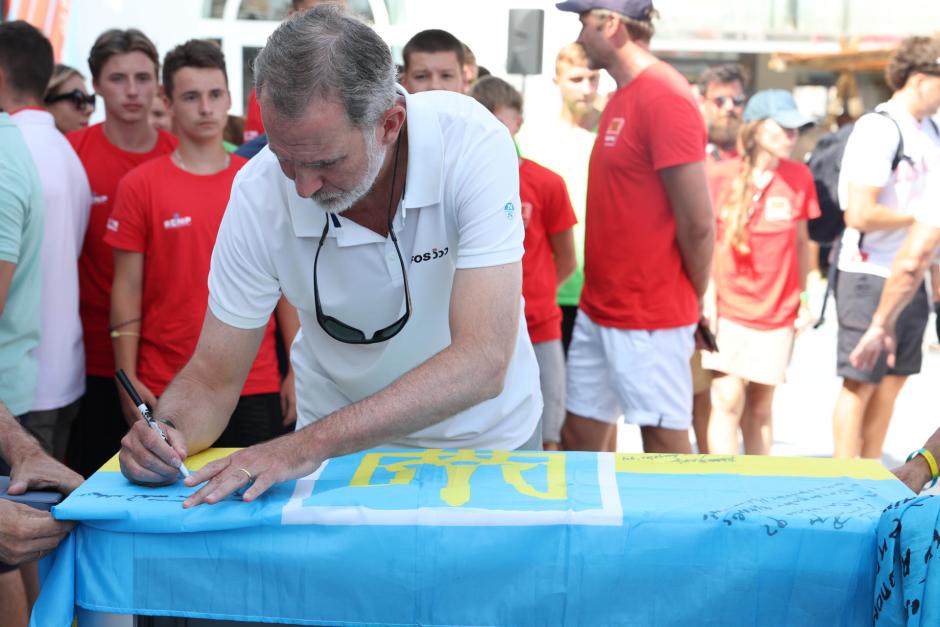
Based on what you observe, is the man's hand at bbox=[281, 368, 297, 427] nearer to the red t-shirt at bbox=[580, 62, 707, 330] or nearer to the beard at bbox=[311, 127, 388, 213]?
the red t-shirt at bbox=[580, 62, 707, 330]

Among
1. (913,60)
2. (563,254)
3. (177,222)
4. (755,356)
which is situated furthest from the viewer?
(755,356)

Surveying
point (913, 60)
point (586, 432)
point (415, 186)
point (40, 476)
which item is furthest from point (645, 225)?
point (40, 476)

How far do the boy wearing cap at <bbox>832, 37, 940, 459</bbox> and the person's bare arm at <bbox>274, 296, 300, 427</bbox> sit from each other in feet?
7.57

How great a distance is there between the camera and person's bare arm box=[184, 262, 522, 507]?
1.82m

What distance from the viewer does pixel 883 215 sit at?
179 inches

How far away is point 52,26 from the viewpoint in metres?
7.29

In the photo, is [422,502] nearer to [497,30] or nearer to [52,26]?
[52,26]

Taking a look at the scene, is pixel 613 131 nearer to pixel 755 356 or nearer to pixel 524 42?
pixel 755 356

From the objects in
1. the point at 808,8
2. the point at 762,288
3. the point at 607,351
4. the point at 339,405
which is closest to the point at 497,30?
the point at 808,8

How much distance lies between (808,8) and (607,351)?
37.9ft

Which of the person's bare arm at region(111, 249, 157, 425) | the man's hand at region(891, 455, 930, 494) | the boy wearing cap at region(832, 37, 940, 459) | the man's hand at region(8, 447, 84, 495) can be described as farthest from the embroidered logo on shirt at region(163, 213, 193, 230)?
the boy wearing cap at region(832, 37, 940, 459)

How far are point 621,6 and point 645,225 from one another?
0.74m

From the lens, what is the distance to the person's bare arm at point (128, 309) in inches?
143

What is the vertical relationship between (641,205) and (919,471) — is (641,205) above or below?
above
